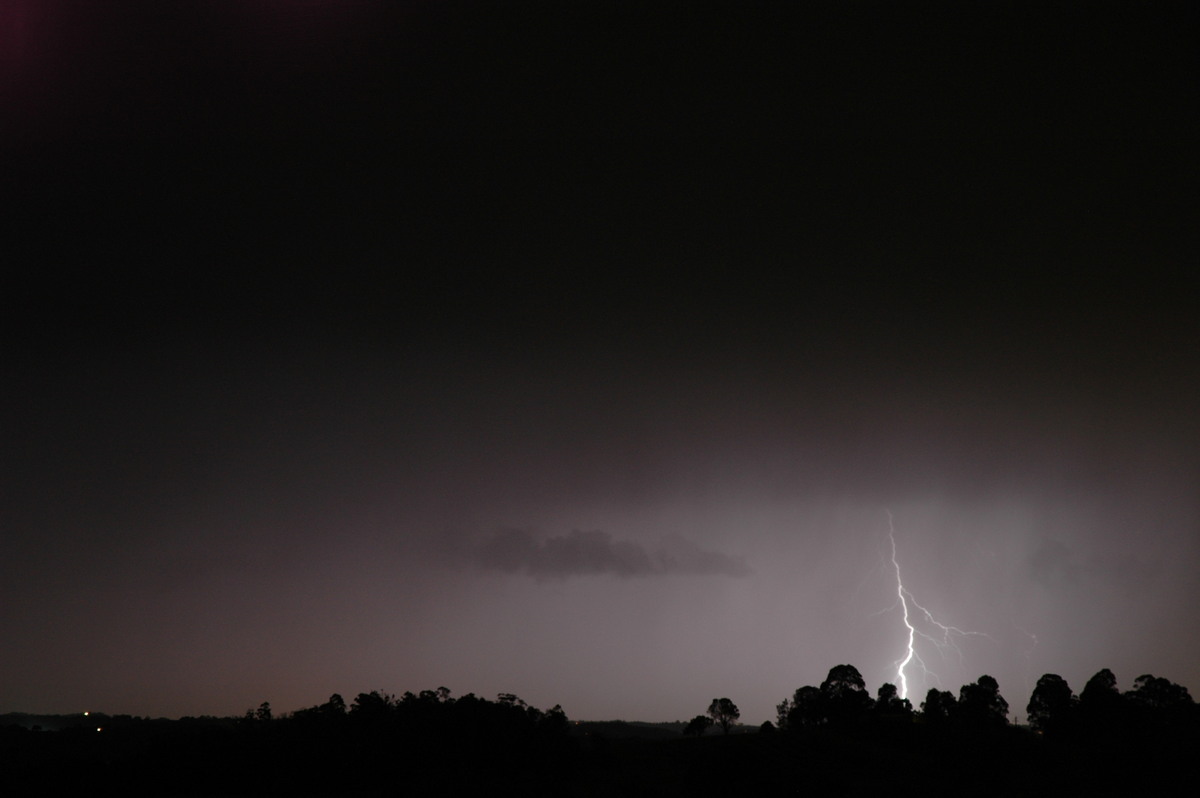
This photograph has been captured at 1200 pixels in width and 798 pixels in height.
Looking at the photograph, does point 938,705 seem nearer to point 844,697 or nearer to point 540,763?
point 844,697

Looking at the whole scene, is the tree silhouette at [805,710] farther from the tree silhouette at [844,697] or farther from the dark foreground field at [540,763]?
the dark foreground field at [540,763]

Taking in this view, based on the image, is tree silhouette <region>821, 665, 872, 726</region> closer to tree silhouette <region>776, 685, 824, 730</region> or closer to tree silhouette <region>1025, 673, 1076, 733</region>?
tree silhouette <region>776, 685, 824, 730</region>

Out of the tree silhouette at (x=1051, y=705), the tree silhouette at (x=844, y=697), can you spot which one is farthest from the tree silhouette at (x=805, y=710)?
the tree silhouette at (x=1051, y=705)

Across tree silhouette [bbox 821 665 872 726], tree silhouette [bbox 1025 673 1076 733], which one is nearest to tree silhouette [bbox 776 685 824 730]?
tree silhouette [bbox 821 665 872 726]

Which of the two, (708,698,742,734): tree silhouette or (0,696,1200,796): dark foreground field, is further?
(708,698,742,734): tree silhouette

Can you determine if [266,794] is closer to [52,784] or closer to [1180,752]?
[52,784]

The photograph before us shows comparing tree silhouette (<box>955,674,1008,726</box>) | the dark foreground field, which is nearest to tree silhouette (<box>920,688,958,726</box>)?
tree silhouette (<box>955,674,1008,726</box>)

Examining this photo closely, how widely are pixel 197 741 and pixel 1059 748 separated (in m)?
74.7

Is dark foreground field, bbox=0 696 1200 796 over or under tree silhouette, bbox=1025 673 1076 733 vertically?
under

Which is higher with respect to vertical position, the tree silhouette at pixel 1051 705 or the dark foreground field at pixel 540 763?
the tree silhouette at pixel 1051 705

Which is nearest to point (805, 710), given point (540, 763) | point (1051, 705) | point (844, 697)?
point (844, 697)

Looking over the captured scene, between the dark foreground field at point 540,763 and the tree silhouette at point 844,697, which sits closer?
the dark foreground field at point 540,763

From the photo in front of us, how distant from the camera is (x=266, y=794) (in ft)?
205

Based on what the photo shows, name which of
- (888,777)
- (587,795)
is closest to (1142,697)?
(888,777)
